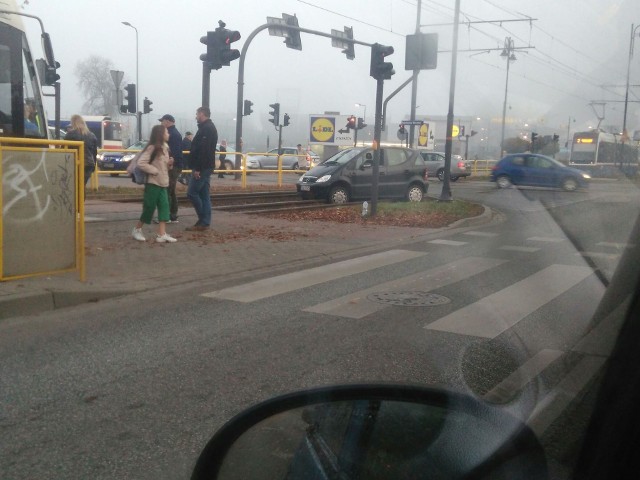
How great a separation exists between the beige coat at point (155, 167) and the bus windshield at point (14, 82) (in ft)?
6.25

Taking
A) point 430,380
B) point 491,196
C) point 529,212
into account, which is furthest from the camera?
point 491,196

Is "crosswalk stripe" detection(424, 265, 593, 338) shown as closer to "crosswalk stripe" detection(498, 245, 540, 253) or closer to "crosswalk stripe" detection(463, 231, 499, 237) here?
"crosswalk stripe" detection(498, 245, 540, 253)

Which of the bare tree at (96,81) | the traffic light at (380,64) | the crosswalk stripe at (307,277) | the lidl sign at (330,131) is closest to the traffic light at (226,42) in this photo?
the traffic light at (380,64)

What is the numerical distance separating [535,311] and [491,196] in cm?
1699

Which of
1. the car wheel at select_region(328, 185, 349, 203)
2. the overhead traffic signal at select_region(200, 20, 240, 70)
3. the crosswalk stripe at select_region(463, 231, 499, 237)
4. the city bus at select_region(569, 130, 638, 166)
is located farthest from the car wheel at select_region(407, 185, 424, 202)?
the overhead traffic signal at select_region(200, 20, 240, 70)

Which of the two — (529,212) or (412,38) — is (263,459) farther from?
(529,212)

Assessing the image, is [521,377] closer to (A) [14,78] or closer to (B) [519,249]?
(B) [519,249]

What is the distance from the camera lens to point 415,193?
60.9ft

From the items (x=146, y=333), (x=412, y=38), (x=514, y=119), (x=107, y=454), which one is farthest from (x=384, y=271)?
(x=412, y=38)

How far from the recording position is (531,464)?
154 cm

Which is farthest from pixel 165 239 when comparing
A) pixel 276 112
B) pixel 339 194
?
pixel 276 112

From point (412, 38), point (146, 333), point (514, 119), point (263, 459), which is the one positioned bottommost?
point (146, 333)

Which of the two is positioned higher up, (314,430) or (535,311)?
(314,430)

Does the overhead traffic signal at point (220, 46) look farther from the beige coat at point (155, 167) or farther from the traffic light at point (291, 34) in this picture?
the traffic light at point (291, 34)
